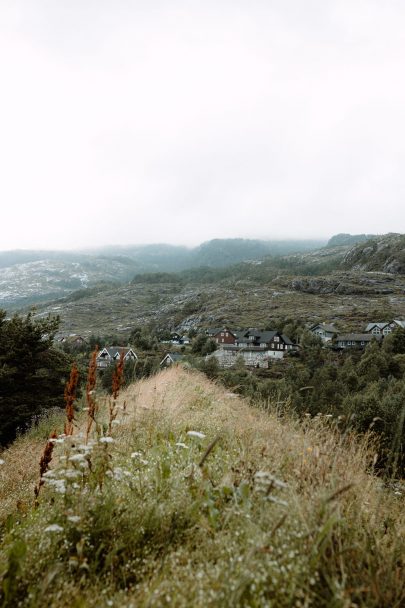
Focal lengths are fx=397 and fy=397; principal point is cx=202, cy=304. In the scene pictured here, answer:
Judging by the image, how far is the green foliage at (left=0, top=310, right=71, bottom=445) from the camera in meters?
18.0

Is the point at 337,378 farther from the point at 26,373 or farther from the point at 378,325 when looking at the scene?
the point at 26,373

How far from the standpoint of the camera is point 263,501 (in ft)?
11.0

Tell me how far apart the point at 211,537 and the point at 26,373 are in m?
18.6

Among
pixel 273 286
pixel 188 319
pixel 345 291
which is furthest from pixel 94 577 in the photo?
pixel 273 286

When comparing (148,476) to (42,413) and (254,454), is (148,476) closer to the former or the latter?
(254,454)

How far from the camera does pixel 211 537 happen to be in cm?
329

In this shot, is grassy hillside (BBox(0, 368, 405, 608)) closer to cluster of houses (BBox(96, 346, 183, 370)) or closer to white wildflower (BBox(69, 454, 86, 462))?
white wildflower (BBox(69, 454, 86, 462))

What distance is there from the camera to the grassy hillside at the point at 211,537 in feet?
8.48

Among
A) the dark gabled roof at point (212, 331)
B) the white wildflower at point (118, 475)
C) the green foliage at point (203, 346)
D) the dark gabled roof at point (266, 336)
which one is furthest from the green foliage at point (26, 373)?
the dark gabled roof at point (212, 331)

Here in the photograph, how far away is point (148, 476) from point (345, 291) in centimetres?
18089

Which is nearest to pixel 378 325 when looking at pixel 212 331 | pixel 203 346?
pixel 203 346

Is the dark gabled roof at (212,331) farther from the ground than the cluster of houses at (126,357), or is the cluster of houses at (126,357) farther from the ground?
the cluster of houses at (126,357)

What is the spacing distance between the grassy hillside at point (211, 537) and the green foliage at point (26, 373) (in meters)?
14.6

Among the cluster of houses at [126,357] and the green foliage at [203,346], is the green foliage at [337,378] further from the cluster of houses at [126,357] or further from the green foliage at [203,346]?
the green foliage at [203,346]
